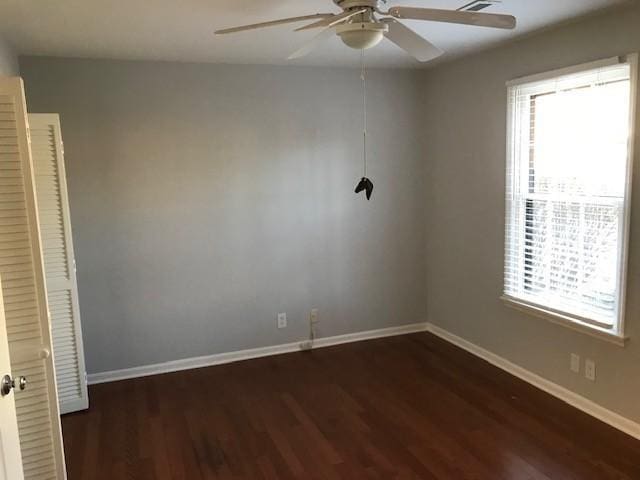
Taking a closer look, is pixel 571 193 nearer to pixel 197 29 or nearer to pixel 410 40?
pixel 410 40

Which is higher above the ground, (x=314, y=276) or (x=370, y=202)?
(x=370, y=202)

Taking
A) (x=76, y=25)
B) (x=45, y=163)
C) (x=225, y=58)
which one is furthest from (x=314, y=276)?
(x=76, y=25)

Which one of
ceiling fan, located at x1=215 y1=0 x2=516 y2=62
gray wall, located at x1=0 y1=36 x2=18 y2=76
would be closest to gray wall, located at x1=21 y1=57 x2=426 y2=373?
gray wall, located at x1=0 y1=36 x2=18 y2=76

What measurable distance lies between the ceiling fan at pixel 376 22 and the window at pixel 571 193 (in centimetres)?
133

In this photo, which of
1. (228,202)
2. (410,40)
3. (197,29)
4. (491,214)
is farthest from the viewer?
(228,202)

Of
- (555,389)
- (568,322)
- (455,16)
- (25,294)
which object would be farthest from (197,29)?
(555,389)

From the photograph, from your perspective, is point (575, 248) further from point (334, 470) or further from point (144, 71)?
point (144, 71)

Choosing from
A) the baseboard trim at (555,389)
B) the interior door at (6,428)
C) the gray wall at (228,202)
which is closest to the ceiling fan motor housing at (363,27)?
the interior door at (6,428)

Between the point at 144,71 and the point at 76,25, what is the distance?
0.97m

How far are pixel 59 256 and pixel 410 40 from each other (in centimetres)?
247

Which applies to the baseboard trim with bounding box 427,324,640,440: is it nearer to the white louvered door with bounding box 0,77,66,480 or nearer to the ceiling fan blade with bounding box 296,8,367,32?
the ceiling fan blade with bounding box 296,8,367,32

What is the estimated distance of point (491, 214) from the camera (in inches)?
155

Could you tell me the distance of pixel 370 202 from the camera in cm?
457

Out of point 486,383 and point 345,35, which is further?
point 486,383
